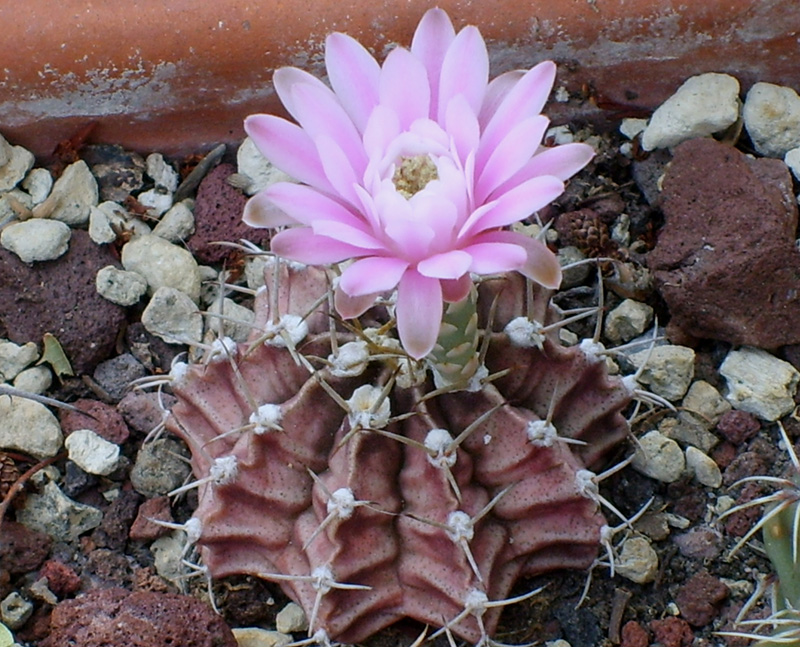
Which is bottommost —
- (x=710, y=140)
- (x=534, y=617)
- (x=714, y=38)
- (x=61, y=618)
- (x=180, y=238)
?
(x=534, y=617)

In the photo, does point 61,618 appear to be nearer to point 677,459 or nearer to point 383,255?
point 383,255

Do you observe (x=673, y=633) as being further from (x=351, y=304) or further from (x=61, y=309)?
(x=61, y=309)

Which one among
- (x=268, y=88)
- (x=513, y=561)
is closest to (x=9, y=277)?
(x=268, y=88)

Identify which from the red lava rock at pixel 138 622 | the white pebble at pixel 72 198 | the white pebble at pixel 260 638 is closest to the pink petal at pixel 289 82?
the red lava rock at pixel 138 622

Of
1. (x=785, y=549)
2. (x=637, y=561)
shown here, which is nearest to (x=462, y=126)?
(x=785, y=549)

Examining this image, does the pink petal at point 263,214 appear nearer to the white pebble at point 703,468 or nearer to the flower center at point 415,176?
the flower center at point 415,176

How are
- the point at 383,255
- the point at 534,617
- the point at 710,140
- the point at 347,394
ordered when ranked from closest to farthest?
the point at 383,255 → the point at 347,394 → the point at 534,617 → the point at 710,140
